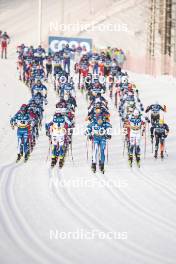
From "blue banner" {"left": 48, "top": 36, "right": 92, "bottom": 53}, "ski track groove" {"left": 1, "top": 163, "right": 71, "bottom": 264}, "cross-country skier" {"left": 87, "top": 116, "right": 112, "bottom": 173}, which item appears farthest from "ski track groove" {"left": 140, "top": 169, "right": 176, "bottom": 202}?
"blue banner" {"left": 48, "top": 36, "right": 92, "bottom": 53}

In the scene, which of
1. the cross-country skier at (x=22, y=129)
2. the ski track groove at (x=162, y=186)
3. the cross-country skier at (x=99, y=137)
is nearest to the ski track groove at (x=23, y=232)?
the cross-country skier at (x=99, y=137)

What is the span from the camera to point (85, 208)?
14.5 meters

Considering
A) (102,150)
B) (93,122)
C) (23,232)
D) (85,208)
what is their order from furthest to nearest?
(93,122), (102,150), (85,208), (23,232)

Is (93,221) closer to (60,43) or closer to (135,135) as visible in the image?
(135,135)

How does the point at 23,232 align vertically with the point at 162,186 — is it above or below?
below

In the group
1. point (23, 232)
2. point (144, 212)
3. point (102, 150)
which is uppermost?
point (102, 150)

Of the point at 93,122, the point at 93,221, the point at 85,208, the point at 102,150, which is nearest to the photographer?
the point at 93,221

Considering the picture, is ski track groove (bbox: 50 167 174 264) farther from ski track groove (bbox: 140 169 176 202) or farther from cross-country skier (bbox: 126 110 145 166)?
cross-country skier (bbox: 126 110 145 166)

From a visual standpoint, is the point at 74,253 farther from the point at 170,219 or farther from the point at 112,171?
the point at 112,171

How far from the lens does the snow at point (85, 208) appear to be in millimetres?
11555

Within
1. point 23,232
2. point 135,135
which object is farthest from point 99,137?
point 23,232

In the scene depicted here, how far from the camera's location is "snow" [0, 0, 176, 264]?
11555 millimetres

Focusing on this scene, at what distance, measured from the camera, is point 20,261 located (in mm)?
11078

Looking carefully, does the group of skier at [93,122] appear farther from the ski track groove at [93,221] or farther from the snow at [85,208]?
the ski track groove at [93,221]
